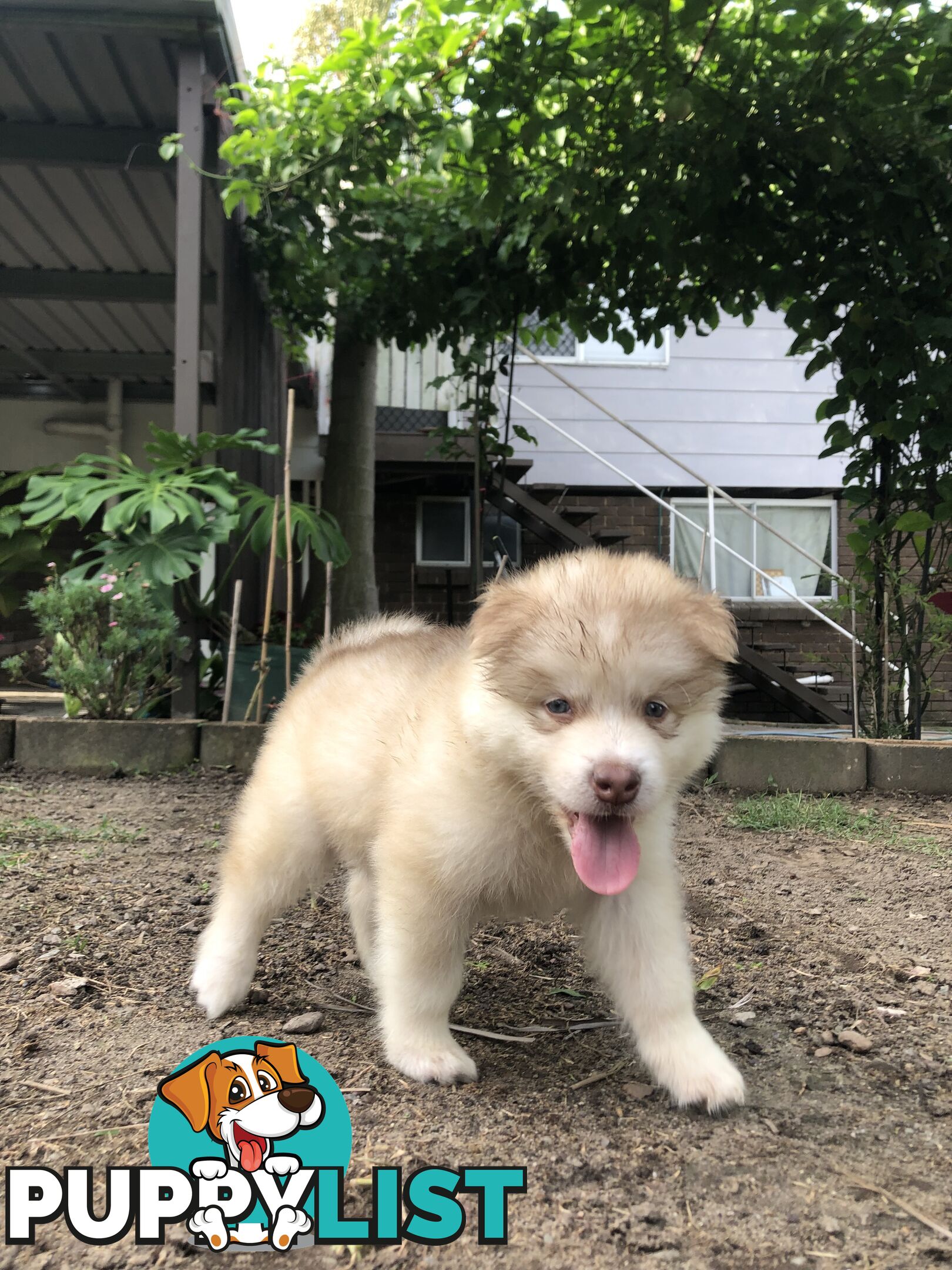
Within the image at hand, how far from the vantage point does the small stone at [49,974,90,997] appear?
8.10 feet

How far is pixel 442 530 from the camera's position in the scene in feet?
39.3

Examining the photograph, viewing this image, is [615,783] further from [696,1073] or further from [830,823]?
[830,823]

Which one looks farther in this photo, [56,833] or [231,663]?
[231,663]

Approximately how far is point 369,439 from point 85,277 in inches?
162

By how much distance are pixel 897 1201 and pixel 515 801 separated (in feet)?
3.14

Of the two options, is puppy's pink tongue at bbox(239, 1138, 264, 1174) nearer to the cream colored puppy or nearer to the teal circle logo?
the teal circle logo

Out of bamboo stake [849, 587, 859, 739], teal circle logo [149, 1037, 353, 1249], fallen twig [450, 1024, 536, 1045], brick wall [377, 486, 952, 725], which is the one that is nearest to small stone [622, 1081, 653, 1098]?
fallen twig [450, 1024, 536, 1045]

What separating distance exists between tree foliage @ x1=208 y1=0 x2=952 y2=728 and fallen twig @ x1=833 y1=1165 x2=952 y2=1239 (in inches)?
194

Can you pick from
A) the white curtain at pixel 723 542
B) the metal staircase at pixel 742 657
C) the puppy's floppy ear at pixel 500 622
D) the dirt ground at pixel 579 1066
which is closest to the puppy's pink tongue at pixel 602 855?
the puppy's floppy ear at pixel 500 622

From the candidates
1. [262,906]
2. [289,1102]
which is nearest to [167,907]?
[262,906]

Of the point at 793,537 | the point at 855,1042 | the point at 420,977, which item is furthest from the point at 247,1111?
the point at 793,537

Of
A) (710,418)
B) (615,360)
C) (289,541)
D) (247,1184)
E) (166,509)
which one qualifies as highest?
(615,360)

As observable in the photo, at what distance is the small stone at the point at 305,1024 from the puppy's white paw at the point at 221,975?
0.54 feet

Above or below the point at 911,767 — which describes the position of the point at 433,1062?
below
